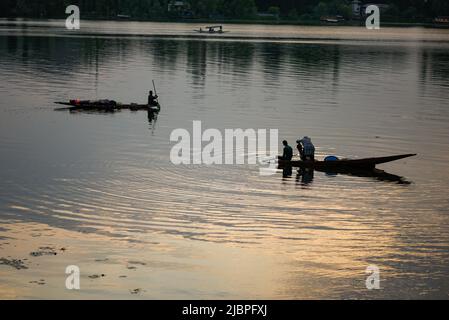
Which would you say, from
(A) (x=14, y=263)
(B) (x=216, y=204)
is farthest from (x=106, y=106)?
(A) (x=14, y=263)

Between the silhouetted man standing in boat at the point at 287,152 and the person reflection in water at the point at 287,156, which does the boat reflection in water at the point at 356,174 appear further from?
the silhouetted man standing in boat at the point at 287,152

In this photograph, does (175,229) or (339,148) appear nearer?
(175,229)

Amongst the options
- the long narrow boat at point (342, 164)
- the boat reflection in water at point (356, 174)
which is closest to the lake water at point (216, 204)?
the boat reflection in water at point (356, 174)

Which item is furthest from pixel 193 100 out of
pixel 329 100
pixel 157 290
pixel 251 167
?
pixel 157 290

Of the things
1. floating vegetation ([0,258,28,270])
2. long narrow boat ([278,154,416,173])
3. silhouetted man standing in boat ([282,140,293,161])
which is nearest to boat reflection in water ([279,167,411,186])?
long narrow boat ([278,154,416,173])

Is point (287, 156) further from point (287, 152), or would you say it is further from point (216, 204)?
point (216, 204)

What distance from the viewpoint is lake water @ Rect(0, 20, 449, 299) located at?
96.2 ft

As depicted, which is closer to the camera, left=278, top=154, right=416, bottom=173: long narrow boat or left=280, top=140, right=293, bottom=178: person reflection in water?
left=278, top=154, right=416, bottom=173: long narrow boat

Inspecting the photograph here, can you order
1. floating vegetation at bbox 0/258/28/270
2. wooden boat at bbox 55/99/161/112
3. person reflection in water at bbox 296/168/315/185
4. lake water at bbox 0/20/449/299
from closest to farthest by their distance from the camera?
lake water at bbox 0/20/449/299, floating vegetation at bbox 0/258/28/270, person reflection in water at bbox 296/168/315/185, wooden boat at bbox 55/99/161/112

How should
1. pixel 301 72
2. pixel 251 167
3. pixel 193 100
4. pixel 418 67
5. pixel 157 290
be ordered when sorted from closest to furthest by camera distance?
pixel 157 290, pixel 251 167, pixel 193 100, pixel 301 72, pixel 418 67

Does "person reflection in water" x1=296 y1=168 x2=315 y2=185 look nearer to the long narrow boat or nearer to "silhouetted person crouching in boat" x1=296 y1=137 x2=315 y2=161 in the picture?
the long narrow boat
